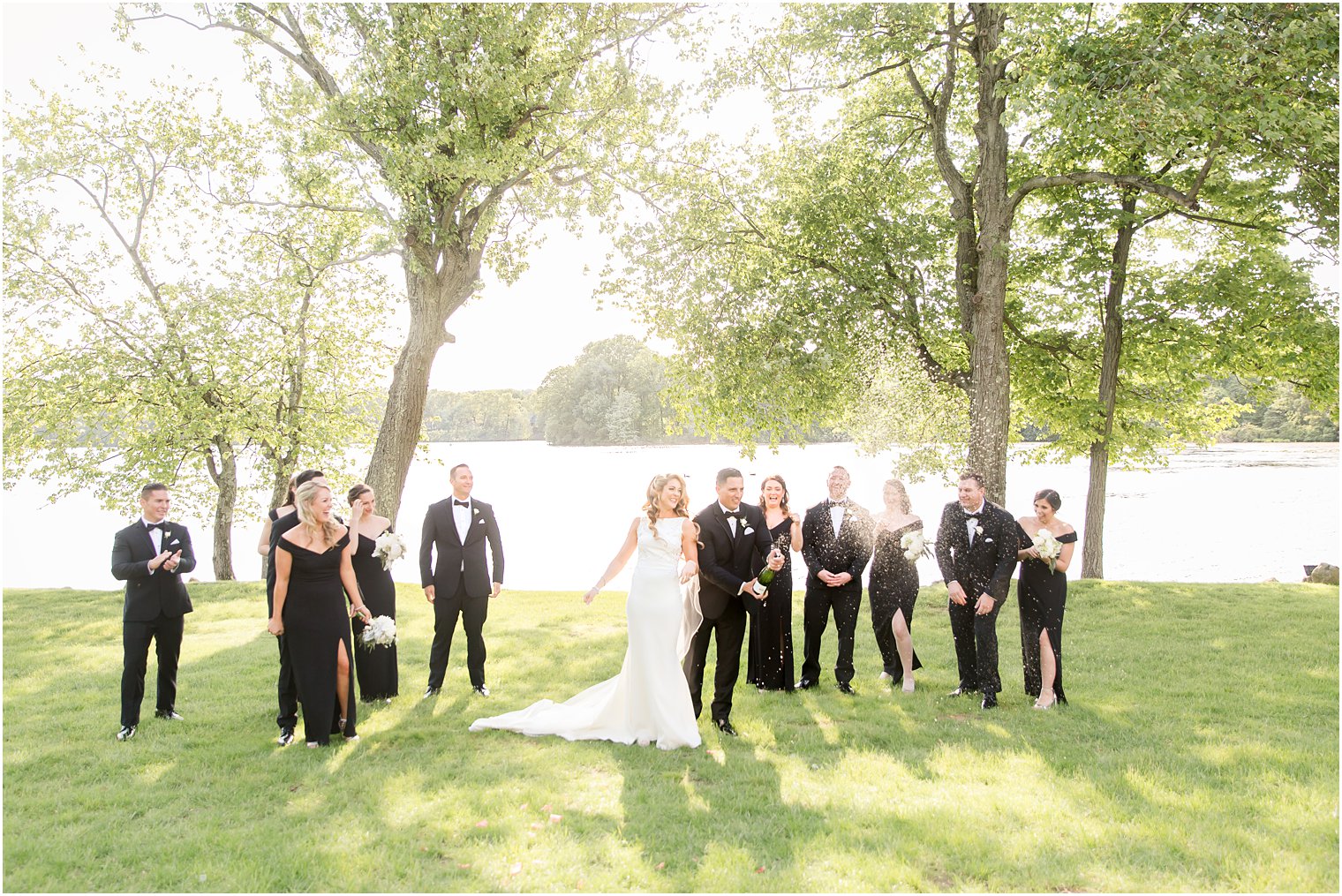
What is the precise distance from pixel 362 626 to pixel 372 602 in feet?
0.85

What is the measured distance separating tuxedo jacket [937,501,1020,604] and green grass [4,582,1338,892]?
123 cm

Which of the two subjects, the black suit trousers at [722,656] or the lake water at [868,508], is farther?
the lake water at [868,508]

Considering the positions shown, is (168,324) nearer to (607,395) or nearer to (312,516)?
(312,516)

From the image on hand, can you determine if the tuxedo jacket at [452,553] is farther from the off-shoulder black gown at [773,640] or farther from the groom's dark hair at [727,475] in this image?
the off-shoulder black gown at [773,640]

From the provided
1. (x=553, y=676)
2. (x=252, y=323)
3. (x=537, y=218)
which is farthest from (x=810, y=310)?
(x=252, y=323)

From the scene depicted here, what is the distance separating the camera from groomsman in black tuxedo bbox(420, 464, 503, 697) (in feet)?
28.7

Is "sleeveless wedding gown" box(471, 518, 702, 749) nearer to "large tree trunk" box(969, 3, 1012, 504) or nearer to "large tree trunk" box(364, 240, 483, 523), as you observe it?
"large tree trunk" box(364, 240, 483, 523)

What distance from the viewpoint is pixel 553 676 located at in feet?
32.1

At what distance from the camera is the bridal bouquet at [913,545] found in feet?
27.7

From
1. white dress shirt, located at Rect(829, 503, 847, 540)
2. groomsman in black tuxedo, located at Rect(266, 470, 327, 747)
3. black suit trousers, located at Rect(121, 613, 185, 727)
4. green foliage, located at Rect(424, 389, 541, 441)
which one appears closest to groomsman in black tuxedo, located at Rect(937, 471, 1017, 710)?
white dress shirt, located at Rect(829, 503, 847, 540)

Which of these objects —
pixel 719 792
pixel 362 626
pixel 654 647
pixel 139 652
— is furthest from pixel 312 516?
pixel 719 792

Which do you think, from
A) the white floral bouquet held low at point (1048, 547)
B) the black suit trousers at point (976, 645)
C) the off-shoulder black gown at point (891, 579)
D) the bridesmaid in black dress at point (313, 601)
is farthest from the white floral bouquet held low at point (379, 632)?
the white floral bouquet held low at point (1048, 547)

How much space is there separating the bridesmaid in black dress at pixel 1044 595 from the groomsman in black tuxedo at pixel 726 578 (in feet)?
8.40

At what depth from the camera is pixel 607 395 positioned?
266 ft
